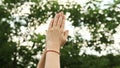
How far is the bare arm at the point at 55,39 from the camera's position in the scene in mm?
1331

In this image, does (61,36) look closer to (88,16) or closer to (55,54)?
(55,54)

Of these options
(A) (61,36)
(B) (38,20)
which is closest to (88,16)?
(B) (38,20)

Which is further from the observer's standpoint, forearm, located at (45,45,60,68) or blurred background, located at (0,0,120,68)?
blurred background, located at (0,0,120,68)

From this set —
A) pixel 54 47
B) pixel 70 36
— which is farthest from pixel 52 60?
pixel 70 36

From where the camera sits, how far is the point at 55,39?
4.70ft

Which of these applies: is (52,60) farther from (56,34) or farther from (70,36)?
(70,36)

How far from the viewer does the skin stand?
133 cm

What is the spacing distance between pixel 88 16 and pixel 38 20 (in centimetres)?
168

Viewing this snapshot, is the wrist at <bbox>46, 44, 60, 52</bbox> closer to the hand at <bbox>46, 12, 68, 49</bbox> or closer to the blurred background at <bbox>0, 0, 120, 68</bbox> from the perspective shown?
the hand at <bbox>46, 12, 68, 49</bbox>

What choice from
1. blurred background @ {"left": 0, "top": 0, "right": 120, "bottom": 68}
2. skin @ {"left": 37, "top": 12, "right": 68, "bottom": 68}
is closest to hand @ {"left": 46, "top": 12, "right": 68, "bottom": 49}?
skin @ {"left": 37, "top": 12, "right": 68, "bottom": 68}

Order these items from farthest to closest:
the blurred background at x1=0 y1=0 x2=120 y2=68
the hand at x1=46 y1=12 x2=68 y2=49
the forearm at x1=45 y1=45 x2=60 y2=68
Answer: the blurred background at x1=0 y1=0 x2=120 y2=68, the hand at x1=46 y1=12 x2=68 y2=49, the forearm at x1=45 y1=45 x2=60 y2=68

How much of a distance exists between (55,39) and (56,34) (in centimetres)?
3

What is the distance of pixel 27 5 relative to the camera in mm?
11883

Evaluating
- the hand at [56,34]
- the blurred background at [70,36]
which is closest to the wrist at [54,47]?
the hand at [56,34]
